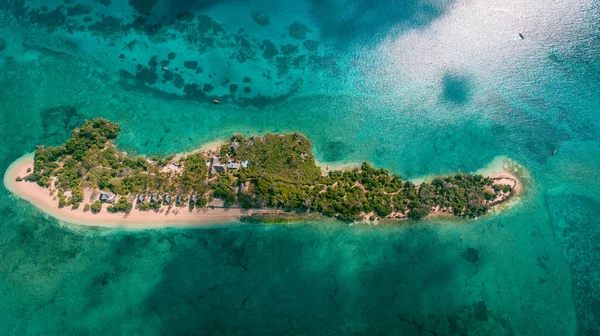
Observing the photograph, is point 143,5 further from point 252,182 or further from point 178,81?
point 252,182

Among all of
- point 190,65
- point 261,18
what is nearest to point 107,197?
point 190,65

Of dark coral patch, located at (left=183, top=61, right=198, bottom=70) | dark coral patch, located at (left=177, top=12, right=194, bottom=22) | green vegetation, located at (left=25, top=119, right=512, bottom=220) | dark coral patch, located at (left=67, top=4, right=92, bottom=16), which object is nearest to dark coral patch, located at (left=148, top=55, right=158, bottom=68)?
dark coral patch, located at (left=183, top=61, right=198, bottom=70)

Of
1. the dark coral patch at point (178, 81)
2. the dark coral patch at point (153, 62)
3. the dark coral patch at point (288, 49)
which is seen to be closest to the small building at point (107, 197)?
the dark coral patch at point (178, 81)

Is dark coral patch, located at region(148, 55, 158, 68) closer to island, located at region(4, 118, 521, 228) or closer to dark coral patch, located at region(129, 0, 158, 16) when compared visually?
dark coral patch, located at region(129, 0, 158, 16)

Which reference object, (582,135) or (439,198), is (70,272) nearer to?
(439,198)

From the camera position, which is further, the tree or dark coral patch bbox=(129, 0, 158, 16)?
dark coral patch bbox=(129, 0, 158, 16)

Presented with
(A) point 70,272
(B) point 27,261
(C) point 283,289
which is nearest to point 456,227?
(C) point 283,289
